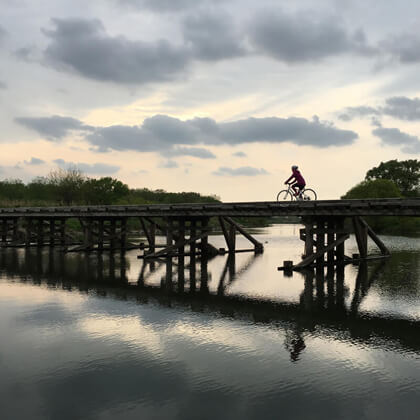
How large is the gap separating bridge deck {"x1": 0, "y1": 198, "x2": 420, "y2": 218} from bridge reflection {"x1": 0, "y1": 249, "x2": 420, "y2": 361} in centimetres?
322

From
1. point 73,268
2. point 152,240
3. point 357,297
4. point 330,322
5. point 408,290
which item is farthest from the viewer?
point 152,240

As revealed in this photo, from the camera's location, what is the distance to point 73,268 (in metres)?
27.3

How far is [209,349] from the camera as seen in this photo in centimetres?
1144

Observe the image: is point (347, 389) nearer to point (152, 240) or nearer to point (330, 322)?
point (330, 322)

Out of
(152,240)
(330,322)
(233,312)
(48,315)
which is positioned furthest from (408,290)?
(152,240)

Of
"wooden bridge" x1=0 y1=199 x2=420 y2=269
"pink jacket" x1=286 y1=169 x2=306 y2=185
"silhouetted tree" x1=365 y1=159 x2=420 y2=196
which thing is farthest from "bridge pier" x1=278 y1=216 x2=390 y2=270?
"silhouetted tree" x1=365 y1=159 x2=420 y2=196

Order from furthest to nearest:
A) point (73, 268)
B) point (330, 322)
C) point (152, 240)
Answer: point (152, 240)
point (73, 268)
point (330, 322)

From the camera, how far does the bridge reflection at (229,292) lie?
532 inches

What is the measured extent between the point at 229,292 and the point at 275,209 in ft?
24.5

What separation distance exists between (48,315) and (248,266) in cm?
1550

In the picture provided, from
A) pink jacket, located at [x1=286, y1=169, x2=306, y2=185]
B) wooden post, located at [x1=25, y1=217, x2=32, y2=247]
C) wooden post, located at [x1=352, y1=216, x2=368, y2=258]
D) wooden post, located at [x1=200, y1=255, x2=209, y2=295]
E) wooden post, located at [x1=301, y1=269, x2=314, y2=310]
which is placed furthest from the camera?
wooden post, located at [x1=25, y1=217, x2=32, y2=247]

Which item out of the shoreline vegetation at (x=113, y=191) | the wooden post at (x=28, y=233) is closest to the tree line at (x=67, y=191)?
the shoreline vegetation at (x=113, y=191)

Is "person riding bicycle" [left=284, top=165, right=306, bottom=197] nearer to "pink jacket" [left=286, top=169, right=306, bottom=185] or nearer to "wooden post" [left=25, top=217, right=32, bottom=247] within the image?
"pink jacket" [left=286, top=169, right=306, bottom=185]

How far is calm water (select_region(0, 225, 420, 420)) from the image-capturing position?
8383 mm
